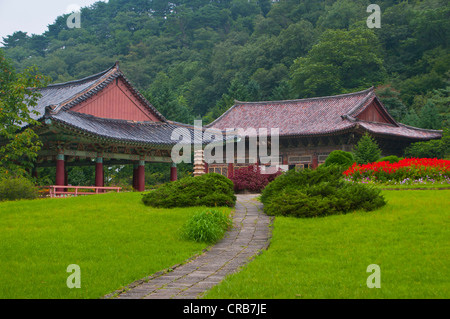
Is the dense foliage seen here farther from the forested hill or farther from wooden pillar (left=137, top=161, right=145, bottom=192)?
the forested hill

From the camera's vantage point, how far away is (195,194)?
54.8 ft

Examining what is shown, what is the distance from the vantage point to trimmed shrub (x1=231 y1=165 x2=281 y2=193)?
81.0 ft

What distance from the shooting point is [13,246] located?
11.1 meters

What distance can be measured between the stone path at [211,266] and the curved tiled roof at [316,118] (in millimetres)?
22286

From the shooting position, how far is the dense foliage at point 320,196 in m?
14.3

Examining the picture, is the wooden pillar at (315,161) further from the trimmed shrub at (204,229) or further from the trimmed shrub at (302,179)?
the trimmed shrub at (204,229)

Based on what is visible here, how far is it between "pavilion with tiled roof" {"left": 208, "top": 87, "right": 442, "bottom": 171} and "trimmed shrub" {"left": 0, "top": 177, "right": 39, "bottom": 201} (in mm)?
20852

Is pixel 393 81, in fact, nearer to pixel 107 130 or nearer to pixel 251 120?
pixel 251 120

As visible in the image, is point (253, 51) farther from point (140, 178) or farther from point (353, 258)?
point (353, 258)

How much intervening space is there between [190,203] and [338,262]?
301 inches

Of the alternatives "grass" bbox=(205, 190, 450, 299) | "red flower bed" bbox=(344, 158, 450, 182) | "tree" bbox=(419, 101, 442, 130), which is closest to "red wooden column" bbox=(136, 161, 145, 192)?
"red flower bed" bbox=(344, 158, 450, 182)

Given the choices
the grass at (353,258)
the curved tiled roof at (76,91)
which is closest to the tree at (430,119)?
the curved tiled roof at (76,91)
